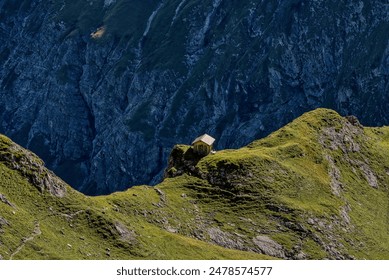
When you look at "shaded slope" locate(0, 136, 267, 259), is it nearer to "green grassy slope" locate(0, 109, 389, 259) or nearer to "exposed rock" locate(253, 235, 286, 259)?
"green grassy slope" locate(0, 109, 389, 259)

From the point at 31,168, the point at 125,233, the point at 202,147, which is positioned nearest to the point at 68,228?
the point at 125,233

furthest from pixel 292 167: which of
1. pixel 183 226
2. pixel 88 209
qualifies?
pixel 88 209

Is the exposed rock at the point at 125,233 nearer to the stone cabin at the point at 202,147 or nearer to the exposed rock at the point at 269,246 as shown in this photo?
the exposed rock at the point at 269,246

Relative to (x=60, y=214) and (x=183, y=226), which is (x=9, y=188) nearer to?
(x=60, y=214)

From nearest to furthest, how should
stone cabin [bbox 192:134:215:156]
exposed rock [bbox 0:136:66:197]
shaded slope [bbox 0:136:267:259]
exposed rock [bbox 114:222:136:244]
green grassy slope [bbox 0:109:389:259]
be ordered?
shaded slope [bbox 0:136:267:259] < green grassy slope [bbox 0:109:389:259] < exposed rock [bbox 114:222:136:244] < exposed rock [bbox 0:136:66:197] < stone cabin [bbox 192:134:215:156]

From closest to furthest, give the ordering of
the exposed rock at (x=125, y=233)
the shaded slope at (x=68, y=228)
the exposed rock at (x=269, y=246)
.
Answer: the shaded slope at (x=68, y=228)
the exposed rock at (x=125, y=233)
the exposed rock at (x=269, y=246)

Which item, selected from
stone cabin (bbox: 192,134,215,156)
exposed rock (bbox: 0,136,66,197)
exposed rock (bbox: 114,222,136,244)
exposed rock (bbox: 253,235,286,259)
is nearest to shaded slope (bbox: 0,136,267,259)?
exposed rock (bbox: 114,222,136,244)

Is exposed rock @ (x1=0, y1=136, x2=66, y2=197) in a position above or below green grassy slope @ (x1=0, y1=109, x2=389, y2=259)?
above

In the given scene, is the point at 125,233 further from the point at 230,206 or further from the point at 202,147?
the point at 202,147

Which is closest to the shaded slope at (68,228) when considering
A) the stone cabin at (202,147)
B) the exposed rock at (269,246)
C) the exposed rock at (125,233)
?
the exposed rock at (125,233)
